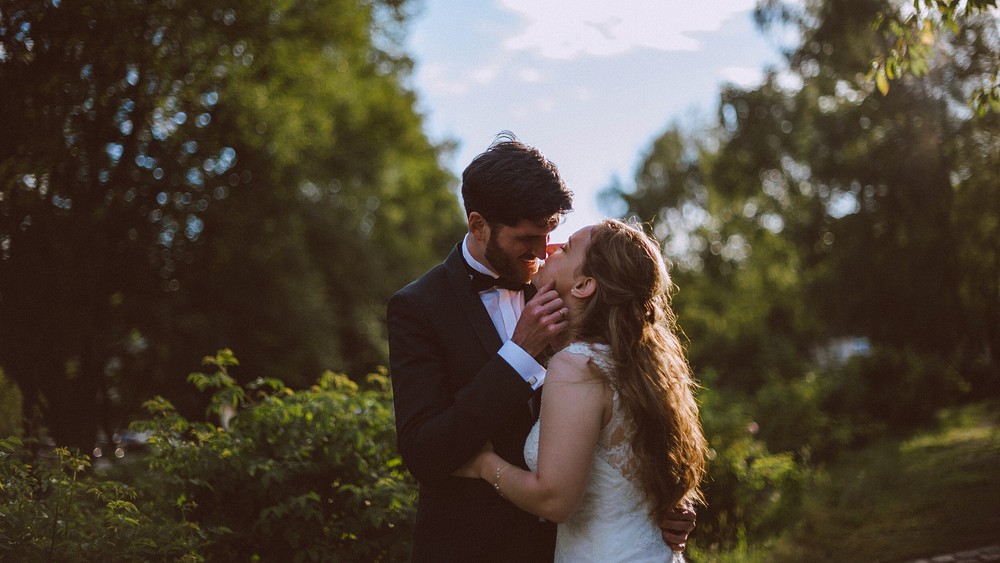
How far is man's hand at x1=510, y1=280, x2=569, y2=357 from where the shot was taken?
2.65 m

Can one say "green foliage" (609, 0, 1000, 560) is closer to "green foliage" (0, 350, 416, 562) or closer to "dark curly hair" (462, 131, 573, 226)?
"green foliage" (0, 350, 416, 562)

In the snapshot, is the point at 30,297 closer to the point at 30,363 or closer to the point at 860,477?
the point at 30,363

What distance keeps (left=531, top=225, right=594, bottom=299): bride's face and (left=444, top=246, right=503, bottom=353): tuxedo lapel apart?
24 cm

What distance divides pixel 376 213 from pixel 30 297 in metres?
20.5

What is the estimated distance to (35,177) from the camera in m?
6.75

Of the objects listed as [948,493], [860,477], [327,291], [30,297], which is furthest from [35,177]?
[327,291]

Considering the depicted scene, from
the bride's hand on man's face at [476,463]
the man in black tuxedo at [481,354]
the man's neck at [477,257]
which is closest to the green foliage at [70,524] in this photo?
the man in black tuxedo at [481,354]

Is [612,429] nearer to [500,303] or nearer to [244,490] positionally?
[500,303]

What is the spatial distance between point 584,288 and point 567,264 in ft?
0.38

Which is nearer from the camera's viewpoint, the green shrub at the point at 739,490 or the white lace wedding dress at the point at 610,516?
the white lace wedding dress at the point at 610,516

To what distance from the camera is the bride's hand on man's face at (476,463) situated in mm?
2674

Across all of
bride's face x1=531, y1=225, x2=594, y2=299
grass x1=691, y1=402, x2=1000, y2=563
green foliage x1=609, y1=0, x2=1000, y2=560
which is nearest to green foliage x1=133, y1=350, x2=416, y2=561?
bride's face x1=531, y1=225, x2=594, y2=299

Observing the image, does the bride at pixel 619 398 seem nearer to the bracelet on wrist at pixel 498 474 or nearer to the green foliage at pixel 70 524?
the bracelet on wrist at pixel 498 474

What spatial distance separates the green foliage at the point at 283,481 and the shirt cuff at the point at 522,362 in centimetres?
188
